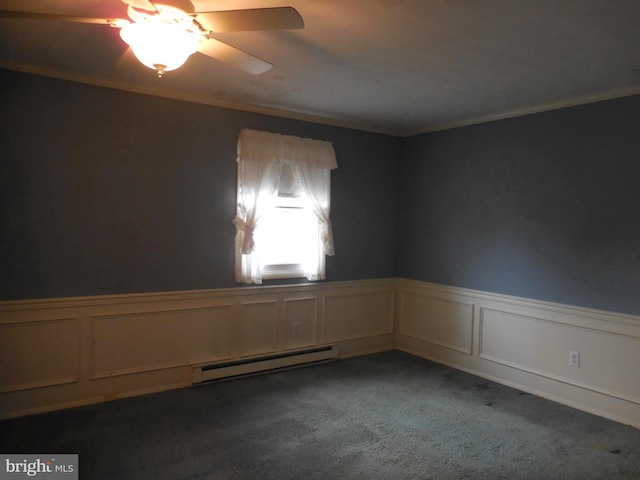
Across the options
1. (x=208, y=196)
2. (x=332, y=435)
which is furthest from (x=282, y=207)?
(x=332, y=435)

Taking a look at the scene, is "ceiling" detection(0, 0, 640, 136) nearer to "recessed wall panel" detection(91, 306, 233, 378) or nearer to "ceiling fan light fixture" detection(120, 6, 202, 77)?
"ceiling fan light fixture" detection(120, 6, 202, 77)

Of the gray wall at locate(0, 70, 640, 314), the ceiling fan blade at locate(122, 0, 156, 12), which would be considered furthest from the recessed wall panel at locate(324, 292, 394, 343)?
the ceiling fan blade at locate(122, 0, 156, 12)

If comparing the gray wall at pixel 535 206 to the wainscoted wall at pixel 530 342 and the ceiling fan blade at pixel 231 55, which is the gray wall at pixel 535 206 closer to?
the wainscoted wall at pixel 530 342

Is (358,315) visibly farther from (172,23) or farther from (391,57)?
(172,23)

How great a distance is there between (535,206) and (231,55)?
290cm

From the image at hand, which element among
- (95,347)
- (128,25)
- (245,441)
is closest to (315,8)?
(128,25)

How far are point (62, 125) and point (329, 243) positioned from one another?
2.44 metres

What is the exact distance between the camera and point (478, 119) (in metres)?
4.32

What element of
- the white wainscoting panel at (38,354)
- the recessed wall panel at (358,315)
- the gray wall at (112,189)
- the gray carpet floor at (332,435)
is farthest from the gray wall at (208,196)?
the gray carpet floor at (332,435)

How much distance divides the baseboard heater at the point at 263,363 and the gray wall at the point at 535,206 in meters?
1.34

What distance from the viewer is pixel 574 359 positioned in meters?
3.65

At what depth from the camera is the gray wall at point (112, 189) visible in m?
3.19

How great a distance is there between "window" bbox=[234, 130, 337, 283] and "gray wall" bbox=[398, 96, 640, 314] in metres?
1.13

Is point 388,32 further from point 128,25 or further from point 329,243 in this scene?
point 329,243
